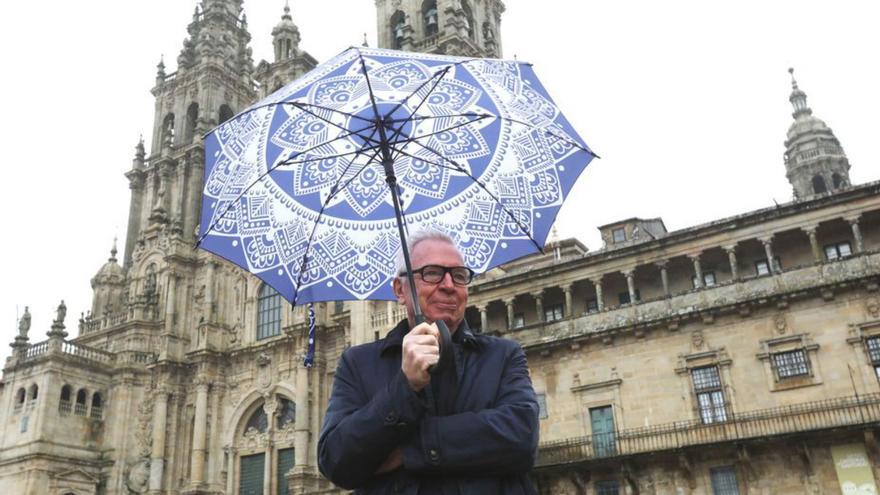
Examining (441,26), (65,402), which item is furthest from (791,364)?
(65,402)

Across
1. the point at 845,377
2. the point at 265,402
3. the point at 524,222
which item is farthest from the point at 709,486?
the point at 265,402

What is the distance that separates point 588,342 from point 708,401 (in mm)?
4264

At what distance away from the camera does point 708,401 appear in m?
23.6

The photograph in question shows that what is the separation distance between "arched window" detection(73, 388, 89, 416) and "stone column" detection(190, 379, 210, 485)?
5.84 meters

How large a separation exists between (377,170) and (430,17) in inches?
1423

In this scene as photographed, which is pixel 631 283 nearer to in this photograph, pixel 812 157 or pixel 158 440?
pixel 158 440

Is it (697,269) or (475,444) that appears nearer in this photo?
(475,444)

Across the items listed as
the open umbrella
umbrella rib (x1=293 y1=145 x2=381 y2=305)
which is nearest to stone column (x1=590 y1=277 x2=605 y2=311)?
the open umbrella

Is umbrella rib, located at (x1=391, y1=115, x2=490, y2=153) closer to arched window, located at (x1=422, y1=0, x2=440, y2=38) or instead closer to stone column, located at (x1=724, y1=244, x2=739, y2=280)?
stone column, located at (x1=724, y1=244, x2=739, y2=280)

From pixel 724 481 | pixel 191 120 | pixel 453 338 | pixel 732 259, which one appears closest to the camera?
pixel 453 338

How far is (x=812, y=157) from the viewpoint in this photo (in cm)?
4869

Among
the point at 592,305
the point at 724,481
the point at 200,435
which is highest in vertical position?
the point at 592,305

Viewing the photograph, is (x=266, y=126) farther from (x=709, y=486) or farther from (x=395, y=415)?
(x=709, y=486)

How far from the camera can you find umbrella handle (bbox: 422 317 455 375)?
2.97m
